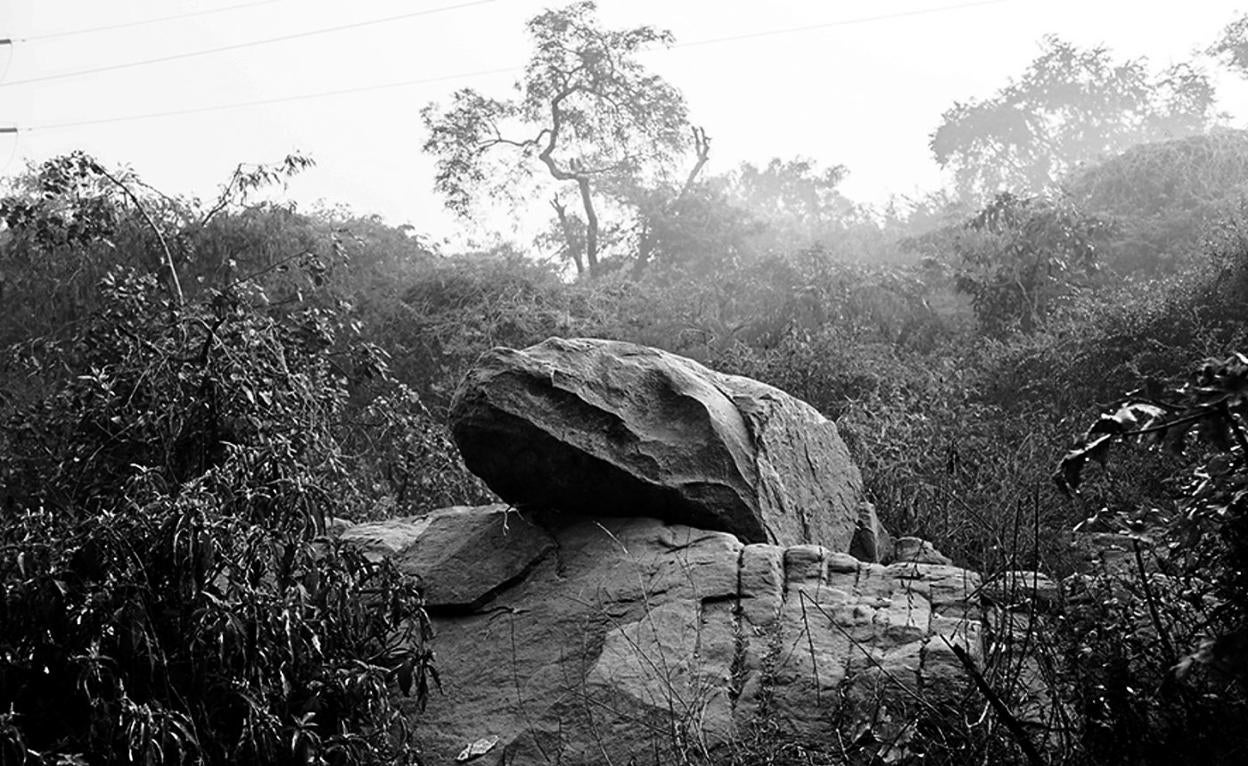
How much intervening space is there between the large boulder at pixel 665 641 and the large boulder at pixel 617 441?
16cm

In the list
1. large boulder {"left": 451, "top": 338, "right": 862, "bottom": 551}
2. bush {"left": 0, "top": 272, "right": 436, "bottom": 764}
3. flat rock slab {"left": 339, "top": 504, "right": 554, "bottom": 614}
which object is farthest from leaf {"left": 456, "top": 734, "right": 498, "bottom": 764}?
large boulder {"left": 451, "top": 338, "right": 862, "bottom": 551}

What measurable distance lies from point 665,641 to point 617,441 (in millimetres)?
1117

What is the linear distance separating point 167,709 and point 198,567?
0.49 m

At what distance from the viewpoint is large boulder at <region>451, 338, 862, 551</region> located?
16.8ft

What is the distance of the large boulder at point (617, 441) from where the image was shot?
512 cm

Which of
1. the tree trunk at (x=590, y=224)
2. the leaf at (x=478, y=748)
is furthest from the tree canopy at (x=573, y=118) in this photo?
the leaf at (x=478, y=748)

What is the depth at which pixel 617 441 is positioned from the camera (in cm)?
519

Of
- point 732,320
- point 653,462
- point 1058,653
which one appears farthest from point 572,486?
point 732,320

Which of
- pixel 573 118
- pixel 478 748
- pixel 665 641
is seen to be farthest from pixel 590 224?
pixel 478 748

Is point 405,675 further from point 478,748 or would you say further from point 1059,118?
point 1059,118

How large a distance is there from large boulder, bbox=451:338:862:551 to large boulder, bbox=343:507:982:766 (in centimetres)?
16

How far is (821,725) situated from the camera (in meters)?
3.83

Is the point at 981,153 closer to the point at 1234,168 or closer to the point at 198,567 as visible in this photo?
the point at 1234,168

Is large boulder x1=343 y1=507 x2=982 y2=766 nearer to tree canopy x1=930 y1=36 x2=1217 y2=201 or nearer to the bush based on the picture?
the bush
